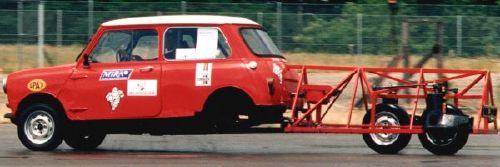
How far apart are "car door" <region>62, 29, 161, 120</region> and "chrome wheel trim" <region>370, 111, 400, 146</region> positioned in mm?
2676

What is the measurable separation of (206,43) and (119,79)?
46.4 inches

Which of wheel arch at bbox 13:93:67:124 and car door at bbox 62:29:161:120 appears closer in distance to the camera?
car door at bbox 62:29:161:120

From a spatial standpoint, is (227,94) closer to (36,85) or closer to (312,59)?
(36,85)

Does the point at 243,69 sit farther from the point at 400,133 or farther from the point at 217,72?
the point at 400,133

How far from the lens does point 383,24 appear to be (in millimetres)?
31766

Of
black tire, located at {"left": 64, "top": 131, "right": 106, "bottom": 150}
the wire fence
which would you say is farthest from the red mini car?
the wire fence

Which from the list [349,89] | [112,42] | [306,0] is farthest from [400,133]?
[306,0]

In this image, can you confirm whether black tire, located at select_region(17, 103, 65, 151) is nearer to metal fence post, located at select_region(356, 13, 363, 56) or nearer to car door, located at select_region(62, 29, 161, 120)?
car door, located at select_region(62, 29, 161, 120)

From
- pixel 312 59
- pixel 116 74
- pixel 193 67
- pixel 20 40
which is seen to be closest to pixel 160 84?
pixel 193 67

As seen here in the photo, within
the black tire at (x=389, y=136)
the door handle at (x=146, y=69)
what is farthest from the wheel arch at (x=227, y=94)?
the black tire at (x=389, y=136)

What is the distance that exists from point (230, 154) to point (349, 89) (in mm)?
7430

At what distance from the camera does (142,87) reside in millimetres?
16203

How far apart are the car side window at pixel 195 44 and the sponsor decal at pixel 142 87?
387mm

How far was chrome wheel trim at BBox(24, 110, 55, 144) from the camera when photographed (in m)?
16.7
